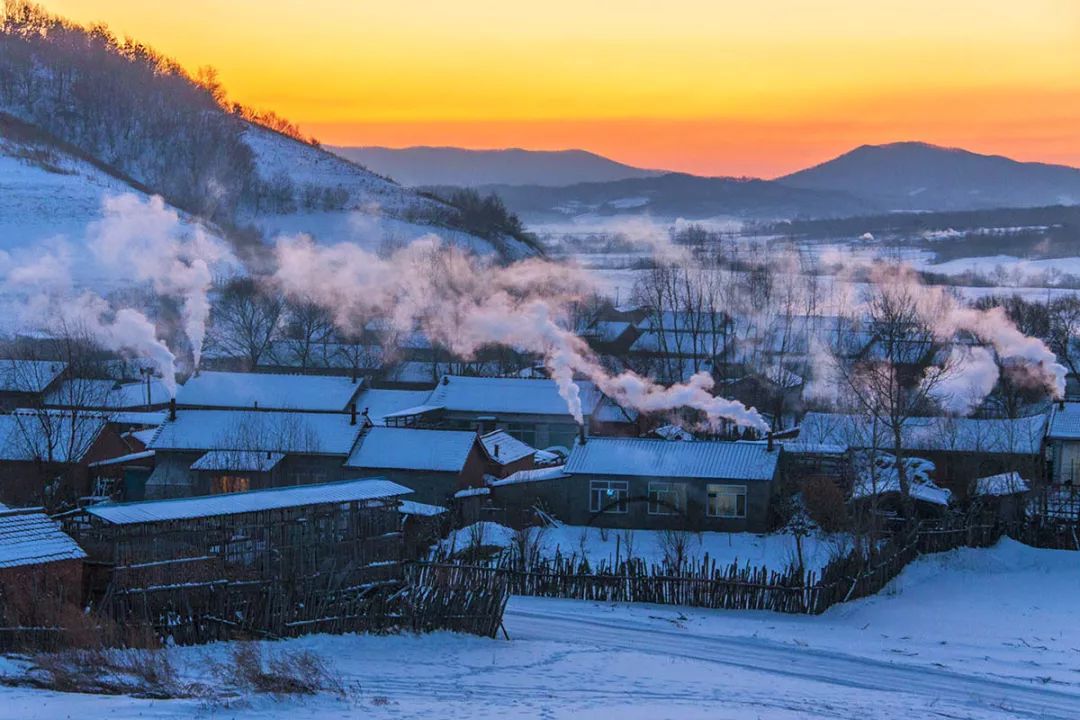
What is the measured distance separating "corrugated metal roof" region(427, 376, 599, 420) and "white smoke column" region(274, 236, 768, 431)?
40.0 inches

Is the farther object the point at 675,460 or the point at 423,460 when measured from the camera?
the point at 423,460

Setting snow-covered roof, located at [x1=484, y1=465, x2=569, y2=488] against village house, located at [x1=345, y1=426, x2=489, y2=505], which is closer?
snow-covered roof, located at [x1=484, y1=465, x2=569, y2=488]

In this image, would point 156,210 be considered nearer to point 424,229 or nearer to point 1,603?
point 424,229

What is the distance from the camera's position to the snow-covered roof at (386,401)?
4831 centimetres

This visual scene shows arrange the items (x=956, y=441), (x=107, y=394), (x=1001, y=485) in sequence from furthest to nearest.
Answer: (x=107, y=394) < (x=956, y=441) < (x=1001, y=485)

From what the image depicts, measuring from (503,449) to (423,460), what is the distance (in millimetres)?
4660

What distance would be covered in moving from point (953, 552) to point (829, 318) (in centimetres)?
4958

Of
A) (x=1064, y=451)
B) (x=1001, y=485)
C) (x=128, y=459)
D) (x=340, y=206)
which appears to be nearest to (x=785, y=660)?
(x=1001, y=485)

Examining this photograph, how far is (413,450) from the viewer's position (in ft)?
125

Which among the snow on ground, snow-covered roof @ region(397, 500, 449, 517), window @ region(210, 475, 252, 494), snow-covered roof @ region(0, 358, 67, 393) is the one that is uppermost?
snow-covered roof @ region(0, 358, 67, 393)

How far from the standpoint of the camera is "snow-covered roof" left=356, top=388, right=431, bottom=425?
4831 centimetres

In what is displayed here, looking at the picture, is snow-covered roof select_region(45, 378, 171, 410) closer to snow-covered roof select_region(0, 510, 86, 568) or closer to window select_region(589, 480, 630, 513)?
window select_region(589, 480, 630, 513)

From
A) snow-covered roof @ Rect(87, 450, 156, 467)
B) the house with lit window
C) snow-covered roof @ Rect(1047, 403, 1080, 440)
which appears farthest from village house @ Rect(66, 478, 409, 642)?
snow-covered roof @ Rect(1047, 403, 1080, 440)

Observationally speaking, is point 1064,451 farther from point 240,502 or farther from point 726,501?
point 240,502
